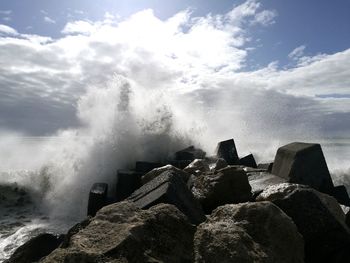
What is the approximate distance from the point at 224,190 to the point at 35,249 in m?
2.27

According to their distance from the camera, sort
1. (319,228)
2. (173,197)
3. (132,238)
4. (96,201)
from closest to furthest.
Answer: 1. (132,238)
2. (319,228)
3. (173,197)
4. (96,201)

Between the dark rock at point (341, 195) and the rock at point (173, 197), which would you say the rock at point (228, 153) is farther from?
the rock at point (173, 197)

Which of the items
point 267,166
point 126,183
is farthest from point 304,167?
point 126,183

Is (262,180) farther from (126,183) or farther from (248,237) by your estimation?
(248,237)

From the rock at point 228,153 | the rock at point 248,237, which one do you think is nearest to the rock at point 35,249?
the rock at point 248,237

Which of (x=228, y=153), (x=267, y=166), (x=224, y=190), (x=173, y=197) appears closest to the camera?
(x=173, y=197)

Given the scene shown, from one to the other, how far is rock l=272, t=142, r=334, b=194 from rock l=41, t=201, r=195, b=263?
10.8 feet

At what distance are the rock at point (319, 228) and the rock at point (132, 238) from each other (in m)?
1.24

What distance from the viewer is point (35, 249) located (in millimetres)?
4062

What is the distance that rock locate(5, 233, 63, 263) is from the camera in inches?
153

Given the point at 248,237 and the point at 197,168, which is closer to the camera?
the point at 248,237

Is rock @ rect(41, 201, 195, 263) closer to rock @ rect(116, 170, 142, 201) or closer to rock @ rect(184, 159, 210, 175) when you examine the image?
rock @ rect(184, 159, 210, 175)

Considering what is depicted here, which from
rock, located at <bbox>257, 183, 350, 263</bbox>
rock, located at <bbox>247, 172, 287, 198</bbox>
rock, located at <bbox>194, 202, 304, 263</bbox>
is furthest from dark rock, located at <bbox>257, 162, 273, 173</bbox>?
rock, located at <bbox>194, 202, 304, 263</bbox>

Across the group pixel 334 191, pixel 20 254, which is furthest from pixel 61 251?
pixel 334 191
